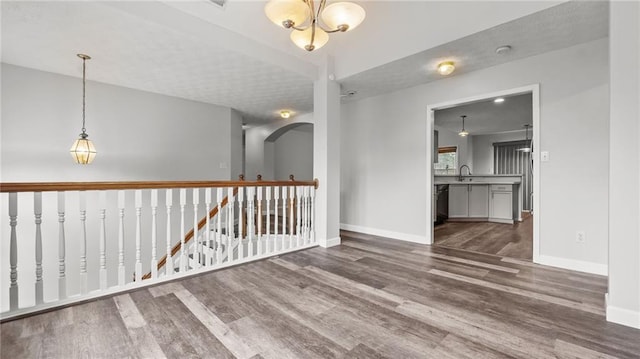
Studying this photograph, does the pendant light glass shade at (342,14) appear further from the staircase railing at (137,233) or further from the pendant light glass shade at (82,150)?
the pendant light glass shade at (82,150)

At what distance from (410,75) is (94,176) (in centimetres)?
466

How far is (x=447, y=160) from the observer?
8422 millimetres

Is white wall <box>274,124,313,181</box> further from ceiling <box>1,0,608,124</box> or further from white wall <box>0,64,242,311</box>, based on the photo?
ceiling <box>1,0,608,124</box>

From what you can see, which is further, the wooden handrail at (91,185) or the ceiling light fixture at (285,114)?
the ceiling light fixture at (285,114)

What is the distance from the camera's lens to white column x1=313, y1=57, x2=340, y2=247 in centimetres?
366

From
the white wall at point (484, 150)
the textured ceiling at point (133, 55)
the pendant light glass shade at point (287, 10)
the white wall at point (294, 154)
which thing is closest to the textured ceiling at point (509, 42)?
the textured ceiling at point (133, 55)

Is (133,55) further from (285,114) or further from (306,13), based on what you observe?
(285,114)

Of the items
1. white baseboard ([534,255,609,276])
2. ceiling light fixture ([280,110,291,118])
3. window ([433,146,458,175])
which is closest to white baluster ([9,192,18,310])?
ceiling light fixture ([280,110,291,118])

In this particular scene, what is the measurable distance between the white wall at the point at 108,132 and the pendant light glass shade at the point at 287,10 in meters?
3.42

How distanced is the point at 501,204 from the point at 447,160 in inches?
116

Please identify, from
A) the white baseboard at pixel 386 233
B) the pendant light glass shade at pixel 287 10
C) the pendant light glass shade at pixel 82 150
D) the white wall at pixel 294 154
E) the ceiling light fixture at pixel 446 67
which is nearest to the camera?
the pendant light glass shade at pixel 287 10

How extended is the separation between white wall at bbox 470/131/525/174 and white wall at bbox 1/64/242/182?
305 inches

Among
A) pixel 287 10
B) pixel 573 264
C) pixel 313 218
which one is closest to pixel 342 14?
pixel 287 10

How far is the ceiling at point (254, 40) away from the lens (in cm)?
231
